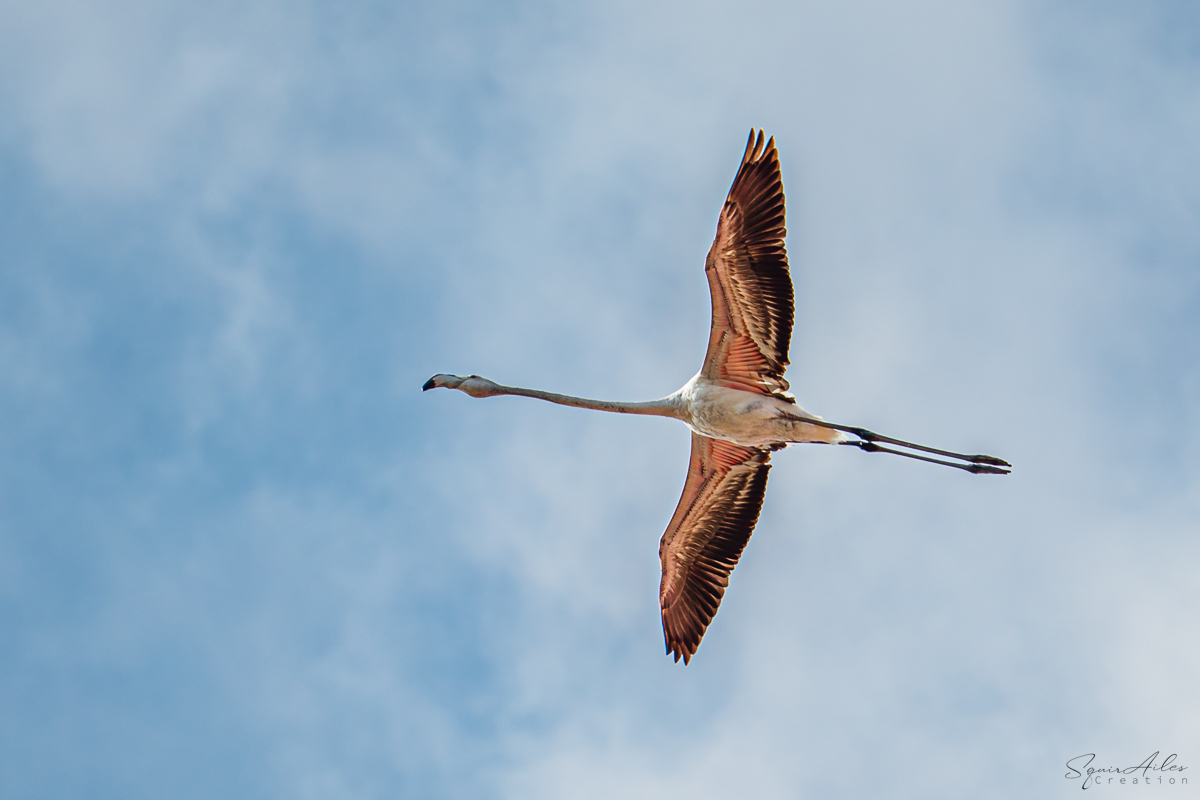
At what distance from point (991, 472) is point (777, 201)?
5.28m

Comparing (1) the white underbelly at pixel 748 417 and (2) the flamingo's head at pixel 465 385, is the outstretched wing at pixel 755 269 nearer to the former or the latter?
(1) the white underbelly at pixel 748 417

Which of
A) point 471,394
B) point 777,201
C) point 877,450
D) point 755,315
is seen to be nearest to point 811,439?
point 877,450

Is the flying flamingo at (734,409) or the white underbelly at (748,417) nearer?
the flying flamingo at (734,409)

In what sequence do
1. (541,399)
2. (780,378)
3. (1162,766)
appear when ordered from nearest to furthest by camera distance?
1. (1162,766)
2. (780,378)
3. (541,399)

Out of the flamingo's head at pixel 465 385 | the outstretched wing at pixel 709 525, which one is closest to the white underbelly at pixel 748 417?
the outstretched wing at pixel 709 525

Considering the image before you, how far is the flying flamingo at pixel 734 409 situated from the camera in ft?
59.2

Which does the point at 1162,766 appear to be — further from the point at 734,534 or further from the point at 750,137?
the point at 750,137

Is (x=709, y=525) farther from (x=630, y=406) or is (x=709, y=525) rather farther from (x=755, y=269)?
(x=755, y=269)

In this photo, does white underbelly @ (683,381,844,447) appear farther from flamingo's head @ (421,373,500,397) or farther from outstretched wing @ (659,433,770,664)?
flamingo's head @ (421,373,500,397)

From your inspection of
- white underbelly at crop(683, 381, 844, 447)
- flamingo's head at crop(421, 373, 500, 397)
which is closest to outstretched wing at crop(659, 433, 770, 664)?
white underbelly at crop(683, 381, 844, 447)

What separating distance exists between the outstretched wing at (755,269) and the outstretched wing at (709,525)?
2.04 metres

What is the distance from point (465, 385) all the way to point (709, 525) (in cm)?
453

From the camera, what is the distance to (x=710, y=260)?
18.2 m

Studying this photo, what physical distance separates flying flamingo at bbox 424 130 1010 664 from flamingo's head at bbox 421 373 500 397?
0.02 metres
